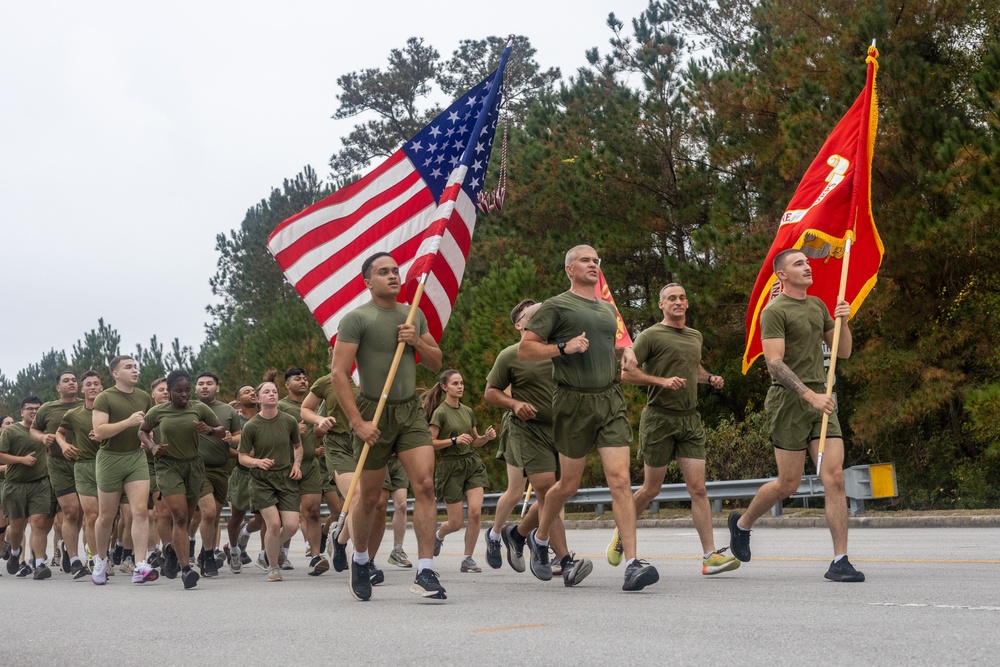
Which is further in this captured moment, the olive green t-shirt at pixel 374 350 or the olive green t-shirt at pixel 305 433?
the olive green t-shirt at pixel 305 433

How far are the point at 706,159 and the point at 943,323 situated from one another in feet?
26.7

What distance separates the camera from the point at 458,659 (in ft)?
19.6

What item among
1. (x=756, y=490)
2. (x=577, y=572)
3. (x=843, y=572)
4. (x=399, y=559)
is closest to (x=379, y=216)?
(x=399, y=559)

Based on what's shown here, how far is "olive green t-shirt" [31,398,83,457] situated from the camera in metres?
15.0

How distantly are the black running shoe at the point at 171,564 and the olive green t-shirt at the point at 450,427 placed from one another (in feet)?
9.25

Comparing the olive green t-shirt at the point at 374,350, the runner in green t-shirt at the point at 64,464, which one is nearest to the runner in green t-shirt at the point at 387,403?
the olive green t-shirt at the point at 374,350

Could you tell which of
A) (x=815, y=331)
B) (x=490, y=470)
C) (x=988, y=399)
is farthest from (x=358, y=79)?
(x=815, y=331)

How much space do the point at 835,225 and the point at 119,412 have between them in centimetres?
668

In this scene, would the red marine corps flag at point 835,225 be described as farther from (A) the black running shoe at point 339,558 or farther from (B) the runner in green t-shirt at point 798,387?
(A) the black running shoe at point 339,558

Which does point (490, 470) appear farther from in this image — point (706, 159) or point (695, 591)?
point (695, 591)

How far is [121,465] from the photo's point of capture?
504 inches

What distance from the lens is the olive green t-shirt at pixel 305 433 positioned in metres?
14.1

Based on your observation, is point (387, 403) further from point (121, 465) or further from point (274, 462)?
point (121, 465)

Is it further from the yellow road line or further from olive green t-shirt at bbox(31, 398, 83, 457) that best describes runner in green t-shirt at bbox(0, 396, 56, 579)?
the yellow road line
